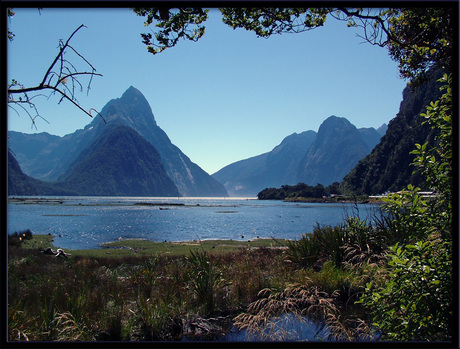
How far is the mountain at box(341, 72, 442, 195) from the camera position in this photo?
1641 inches

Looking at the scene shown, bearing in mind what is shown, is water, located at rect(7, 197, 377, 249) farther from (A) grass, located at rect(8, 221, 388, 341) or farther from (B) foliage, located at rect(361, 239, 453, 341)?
(B) foliage, located at rect(361, 239, 453, 341)

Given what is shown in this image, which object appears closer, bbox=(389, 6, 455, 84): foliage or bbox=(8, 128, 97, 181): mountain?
bbox=(389, 6, 455, 84): foliage

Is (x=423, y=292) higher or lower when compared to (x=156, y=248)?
higher

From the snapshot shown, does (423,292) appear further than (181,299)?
No

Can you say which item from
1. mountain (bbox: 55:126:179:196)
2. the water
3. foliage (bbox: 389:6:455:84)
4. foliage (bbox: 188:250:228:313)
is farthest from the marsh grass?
mountain (bbox: 55:126:179:196)

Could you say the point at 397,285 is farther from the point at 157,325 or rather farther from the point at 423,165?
the point at 157,325

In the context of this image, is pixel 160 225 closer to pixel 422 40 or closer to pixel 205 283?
pixel 205 283

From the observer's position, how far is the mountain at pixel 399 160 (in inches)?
1641

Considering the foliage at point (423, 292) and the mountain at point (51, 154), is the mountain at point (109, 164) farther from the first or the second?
the foliage at point (423, 292)

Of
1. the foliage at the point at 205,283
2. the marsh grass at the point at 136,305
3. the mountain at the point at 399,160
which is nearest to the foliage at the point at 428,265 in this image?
the marsh grass at the point at 136,305

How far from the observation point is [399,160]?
4959 cm

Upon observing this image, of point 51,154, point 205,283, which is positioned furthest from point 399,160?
point 51,154

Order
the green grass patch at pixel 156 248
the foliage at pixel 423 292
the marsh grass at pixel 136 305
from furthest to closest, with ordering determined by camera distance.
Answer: the green grass patch at pixel 156 248 < the marsh grass at pixel 136 305 < the foliage at pixel 423 292
